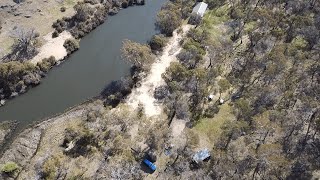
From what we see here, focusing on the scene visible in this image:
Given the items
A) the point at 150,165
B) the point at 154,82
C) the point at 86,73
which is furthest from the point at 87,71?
the point at 150,165

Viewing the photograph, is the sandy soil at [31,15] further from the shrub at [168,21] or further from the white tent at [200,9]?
the white tent at [200,9]

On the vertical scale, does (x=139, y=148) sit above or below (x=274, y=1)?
below

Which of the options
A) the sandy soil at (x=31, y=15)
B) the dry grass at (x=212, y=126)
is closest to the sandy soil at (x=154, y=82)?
the dry grass at (x=212, y=126)

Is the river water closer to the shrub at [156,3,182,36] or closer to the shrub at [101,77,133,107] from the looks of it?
the shrub at [101,77,133,107]

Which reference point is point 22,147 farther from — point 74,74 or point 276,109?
point 276,109

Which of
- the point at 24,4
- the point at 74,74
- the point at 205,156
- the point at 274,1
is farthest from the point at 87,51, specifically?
the point at 274,1

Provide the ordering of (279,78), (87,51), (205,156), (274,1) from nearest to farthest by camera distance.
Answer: (205,156), (279,78), (87,51), (274,1)

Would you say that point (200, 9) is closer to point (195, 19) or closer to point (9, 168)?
point (195, 19)
